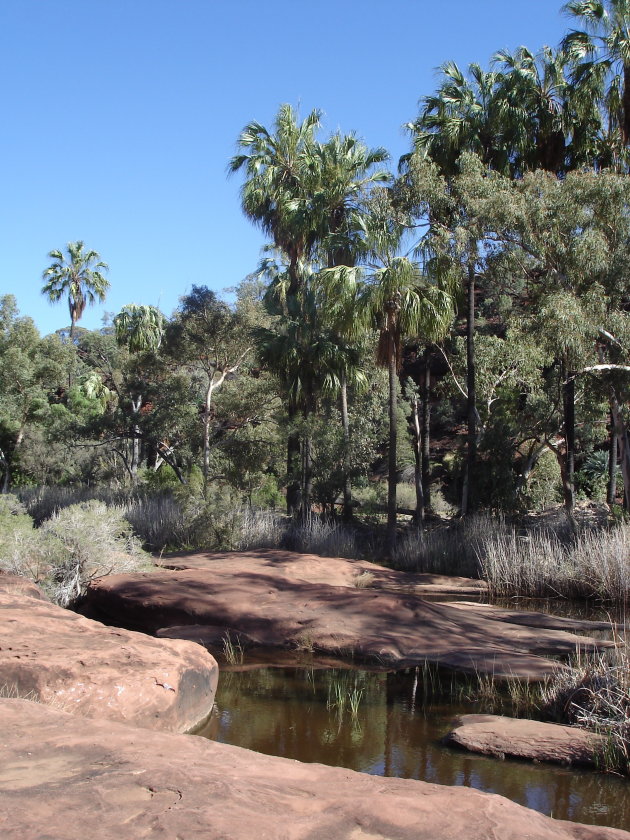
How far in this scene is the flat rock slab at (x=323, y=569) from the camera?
14.0m

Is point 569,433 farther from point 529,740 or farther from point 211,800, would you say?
point 211,800

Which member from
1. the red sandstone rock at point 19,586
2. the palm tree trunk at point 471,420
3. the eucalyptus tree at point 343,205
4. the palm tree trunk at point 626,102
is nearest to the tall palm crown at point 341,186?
the eucalyptus tree at point 343,205

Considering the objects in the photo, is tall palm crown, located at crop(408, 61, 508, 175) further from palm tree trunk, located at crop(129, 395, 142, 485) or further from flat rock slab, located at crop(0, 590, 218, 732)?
flat rock slab, located at crop(0, 590, 218, 732)

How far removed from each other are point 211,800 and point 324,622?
6.53 m

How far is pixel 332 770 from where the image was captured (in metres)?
3.78

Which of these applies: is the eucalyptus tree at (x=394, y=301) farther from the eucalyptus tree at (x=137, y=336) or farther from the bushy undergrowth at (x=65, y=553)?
the eucalyptus tree at (x=137, y=336)

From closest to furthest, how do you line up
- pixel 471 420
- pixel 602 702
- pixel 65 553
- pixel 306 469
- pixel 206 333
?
pixel 602 702 → pixel 65 553 → pixel 471 420 → pixel 306 469 → pixel 206 333

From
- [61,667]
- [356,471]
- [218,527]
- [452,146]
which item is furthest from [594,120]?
[61,667]

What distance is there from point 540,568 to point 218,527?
27.1 ft

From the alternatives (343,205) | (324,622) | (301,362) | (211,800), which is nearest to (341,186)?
(343,205)

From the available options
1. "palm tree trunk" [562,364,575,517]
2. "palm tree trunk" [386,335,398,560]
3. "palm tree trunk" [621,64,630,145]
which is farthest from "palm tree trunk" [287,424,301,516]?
"palm tree trunk" [621,64,630,145]

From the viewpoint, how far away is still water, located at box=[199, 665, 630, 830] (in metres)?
5.24

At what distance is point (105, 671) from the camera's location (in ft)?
19.3

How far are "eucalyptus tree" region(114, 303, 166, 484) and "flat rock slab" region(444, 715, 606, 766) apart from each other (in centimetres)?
2017
